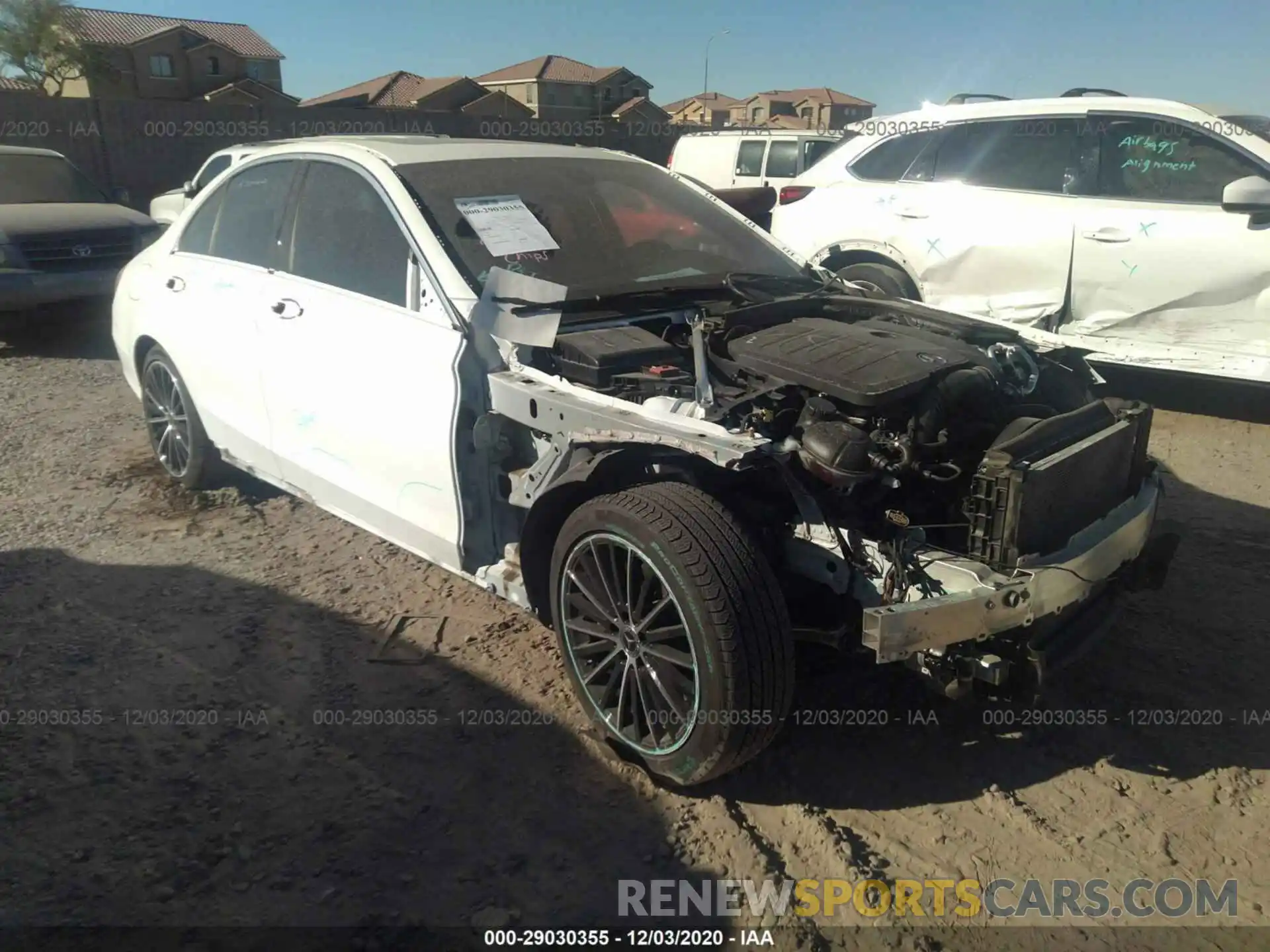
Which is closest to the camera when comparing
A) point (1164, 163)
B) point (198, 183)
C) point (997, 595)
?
point (997, 595)

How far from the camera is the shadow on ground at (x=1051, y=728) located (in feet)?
9.36

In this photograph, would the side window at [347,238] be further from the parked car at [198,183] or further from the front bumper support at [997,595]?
the parked car at [198,183]

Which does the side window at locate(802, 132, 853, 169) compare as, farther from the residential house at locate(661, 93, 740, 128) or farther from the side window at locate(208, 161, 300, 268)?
the residential house at locate(661, 93, 740, 128)

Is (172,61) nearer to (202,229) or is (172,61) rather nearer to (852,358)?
(202,229)

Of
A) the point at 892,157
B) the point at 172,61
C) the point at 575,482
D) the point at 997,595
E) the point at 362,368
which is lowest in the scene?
the point at 997,595

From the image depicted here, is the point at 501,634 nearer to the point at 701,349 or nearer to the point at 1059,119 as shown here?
the point at 701,349

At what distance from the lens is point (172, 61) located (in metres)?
51.2

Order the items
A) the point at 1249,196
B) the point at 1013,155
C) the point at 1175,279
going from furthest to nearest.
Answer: the point at 1013,155 → the point at 1175,279 → the point at 1249,196

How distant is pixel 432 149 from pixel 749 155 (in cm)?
1193

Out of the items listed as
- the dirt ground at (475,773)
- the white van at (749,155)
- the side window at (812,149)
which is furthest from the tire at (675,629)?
the side window at (812,149)

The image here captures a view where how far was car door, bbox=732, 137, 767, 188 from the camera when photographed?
14.8 meters

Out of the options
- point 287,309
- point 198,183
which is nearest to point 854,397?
point 287,309

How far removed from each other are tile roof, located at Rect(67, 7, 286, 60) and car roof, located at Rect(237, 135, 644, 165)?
54811 mm

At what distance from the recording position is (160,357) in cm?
480
